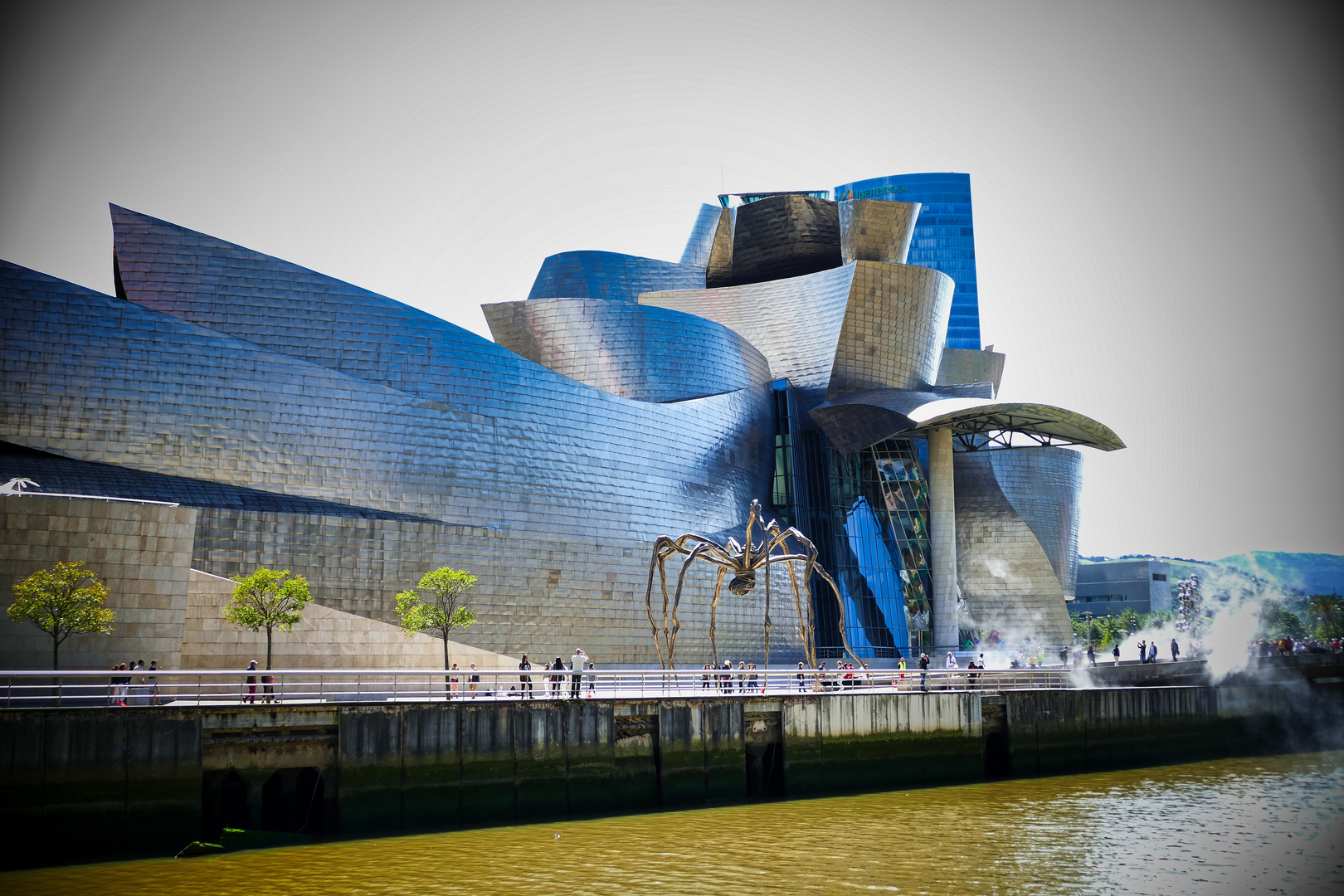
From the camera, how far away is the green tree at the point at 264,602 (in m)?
25.5

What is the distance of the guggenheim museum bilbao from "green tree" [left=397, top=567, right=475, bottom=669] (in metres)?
1.18

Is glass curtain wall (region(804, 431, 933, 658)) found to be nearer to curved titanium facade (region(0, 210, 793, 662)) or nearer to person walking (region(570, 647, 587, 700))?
curved titanium facade (region(0, 210, 793, 662))

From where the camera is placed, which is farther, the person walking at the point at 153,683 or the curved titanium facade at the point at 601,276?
the curved titanium facade at the point at 601,276

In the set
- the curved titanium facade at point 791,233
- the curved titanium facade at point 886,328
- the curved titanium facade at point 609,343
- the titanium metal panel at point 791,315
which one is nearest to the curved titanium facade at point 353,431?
the curved titanium facade at point 609,343

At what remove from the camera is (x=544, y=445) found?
38250mm

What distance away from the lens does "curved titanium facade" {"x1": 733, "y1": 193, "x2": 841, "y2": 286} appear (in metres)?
58.3

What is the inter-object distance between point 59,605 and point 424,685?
9.92m

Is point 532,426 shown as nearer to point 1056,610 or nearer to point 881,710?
point 881,710

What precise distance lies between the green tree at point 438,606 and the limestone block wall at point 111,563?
23.5 feet

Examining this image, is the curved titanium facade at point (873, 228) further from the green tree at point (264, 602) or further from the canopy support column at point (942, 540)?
the green tree at point (264, 602)

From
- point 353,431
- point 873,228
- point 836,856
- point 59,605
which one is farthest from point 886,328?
point 59,605

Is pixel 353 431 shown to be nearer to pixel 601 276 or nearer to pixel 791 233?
pixel 601 276

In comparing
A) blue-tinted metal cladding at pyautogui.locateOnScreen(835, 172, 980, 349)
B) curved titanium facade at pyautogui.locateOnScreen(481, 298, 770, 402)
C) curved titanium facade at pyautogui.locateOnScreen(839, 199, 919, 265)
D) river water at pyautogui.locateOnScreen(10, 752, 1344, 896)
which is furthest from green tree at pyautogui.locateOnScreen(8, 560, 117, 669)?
blue-tinted metal cladding at pyautogui.locateOnScreen(835, 172, 980, 349)

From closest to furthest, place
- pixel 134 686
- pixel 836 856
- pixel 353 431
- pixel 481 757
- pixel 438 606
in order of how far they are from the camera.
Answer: pixel 836 856 → pixel 134 686 → pixel 481 757 → pixel 438 606 → pixel 353 431
